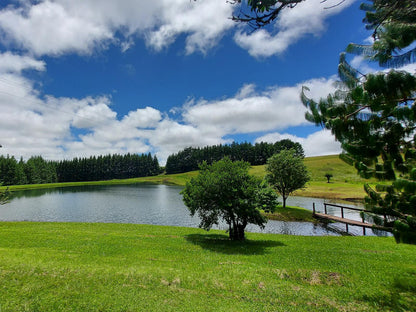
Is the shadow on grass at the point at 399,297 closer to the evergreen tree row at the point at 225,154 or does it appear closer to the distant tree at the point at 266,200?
the distant tree at the point at 266,200

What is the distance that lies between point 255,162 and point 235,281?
148413 mm

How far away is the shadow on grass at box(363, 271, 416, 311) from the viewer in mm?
6770

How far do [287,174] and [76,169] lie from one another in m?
156

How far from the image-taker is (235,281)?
8414mm

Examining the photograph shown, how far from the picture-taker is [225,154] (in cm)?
16212

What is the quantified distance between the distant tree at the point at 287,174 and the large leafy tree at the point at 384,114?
2816 cm

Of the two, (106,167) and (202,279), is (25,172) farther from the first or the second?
(202,279)

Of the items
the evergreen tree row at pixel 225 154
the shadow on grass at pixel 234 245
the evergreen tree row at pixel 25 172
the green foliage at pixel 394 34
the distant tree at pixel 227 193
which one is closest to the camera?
the green foliage at pixel 394 34

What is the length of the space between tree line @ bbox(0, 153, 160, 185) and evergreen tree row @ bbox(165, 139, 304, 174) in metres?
19.7

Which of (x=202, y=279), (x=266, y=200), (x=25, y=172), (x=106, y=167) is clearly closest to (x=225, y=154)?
(x=106, y=167)

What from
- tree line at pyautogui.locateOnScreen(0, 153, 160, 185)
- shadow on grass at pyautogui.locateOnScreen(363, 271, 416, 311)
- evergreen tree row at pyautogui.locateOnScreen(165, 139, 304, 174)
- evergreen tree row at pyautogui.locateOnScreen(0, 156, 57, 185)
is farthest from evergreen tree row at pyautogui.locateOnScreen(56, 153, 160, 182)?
shadow on grass at pyautogui.locateOnScreen(363, 271, 416, 311)

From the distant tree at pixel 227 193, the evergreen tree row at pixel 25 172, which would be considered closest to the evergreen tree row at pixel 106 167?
the evergreen tree row at pixel 25 172

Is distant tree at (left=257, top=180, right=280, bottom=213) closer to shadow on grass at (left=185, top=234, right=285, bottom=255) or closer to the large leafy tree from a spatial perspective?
shadow on grass at (left=185, top=234, right=285, bottom=255)

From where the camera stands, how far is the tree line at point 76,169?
104 meters
